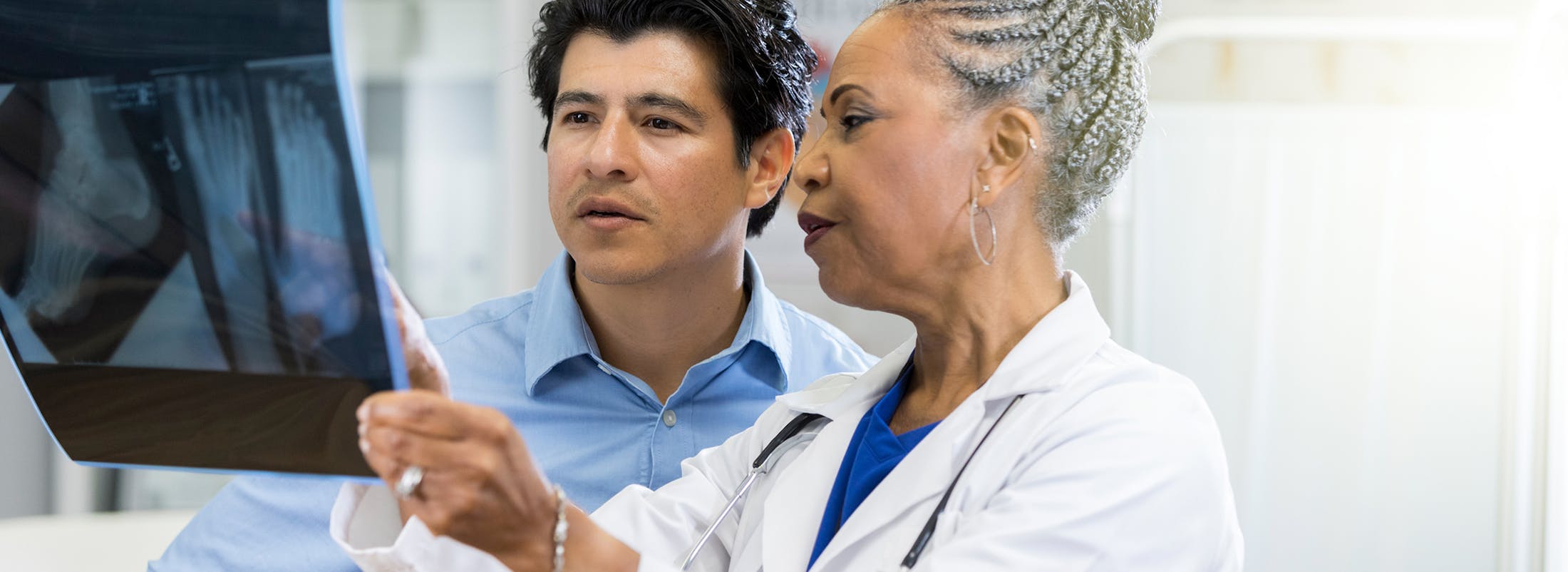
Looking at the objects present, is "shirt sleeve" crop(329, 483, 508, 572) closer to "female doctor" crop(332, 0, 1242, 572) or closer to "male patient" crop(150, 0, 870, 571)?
"female doctor" crop(332, 0, 1242, 572)

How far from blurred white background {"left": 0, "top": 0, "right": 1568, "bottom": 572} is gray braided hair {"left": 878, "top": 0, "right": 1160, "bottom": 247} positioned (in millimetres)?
936

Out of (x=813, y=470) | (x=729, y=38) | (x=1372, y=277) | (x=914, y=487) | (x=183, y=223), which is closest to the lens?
(x=183, y=223)

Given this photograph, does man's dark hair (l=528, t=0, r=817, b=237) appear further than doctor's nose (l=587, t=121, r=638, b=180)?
Yes

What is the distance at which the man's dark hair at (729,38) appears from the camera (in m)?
1.52

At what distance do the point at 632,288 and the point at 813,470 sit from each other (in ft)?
1.56

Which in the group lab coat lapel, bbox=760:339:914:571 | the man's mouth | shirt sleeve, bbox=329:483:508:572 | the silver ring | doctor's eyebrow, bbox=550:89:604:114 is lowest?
lab coat lapel, bbox=760:339:914:571

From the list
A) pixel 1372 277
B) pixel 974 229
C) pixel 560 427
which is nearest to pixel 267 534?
pixel 560 427

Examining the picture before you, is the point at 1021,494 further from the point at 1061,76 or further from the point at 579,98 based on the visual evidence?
the point at 579,98

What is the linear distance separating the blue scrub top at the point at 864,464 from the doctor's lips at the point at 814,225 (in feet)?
0.63

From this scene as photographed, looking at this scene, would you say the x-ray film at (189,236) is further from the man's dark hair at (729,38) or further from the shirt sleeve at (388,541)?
the man's dark hair at (729,38)

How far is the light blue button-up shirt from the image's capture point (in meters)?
1.56

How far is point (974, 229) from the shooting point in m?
1.07

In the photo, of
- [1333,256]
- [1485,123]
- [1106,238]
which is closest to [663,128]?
[1106,238]

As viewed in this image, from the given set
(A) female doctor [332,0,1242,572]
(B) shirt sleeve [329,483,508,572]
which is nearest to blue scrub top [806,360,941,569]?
(A) female doctor [332,0,1242,572]
